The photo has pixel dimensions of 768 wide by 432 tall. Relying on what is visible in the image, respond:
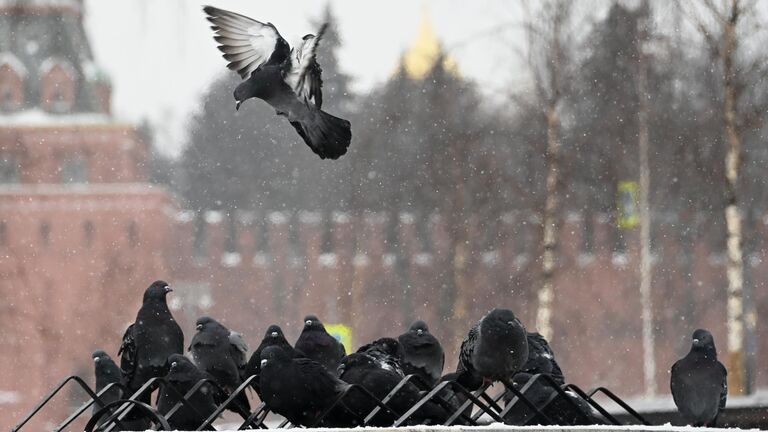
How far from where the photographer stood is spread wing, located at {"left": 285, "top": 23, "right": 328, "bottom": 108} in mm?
5934

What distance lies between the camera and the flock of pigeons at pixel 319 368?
518 cm

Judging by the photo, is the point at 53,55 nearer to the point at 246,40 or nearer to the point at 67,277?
the point at 67,277

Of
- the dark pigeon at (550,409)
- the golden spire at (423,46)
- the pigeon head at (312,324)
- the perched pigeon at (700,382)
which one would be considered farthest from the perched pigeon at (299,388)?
the golden spire at (423,46)

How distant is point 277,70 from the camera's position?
5965 millimetres

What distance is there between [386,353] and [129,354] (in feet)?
3.17

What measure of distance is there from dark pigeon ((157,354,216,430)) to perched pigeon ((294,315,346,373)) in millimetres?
707

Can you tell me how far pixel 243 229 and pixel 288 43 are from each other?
44113 millimetres

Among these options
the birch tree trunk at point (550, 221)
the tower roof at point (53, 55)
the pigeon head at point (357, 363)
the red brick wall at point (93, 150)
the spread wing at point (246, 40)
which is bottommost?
the pigeon head at point (357, 363)

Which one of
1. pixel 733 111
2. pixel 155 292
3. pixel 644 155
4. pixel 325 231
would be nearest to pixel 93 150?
pixel 325 231

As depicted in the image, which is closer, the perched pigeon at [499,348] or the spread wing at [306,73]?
the perched pigeon at [499,348]

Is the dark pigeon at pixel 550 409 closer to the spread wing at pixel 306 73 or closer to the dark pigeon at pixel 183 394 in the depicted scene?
the dark pigeon at pixel 183 394

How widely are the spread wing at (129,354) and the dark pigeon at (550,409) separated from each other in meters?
1.39

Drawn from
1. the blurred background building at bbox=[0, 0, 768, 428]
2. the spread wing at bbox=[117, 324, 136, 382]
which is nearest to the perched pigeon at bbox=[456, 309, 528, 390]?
the spread wing at bbox=[117, 324, 136, 382]

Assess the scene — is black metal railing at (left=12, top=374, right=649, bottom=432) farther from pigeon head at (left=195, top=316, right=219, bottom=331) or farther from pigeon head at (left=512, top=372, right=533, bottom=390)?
pigeon head at (left=195, top=316, right=219, bottom=331)
